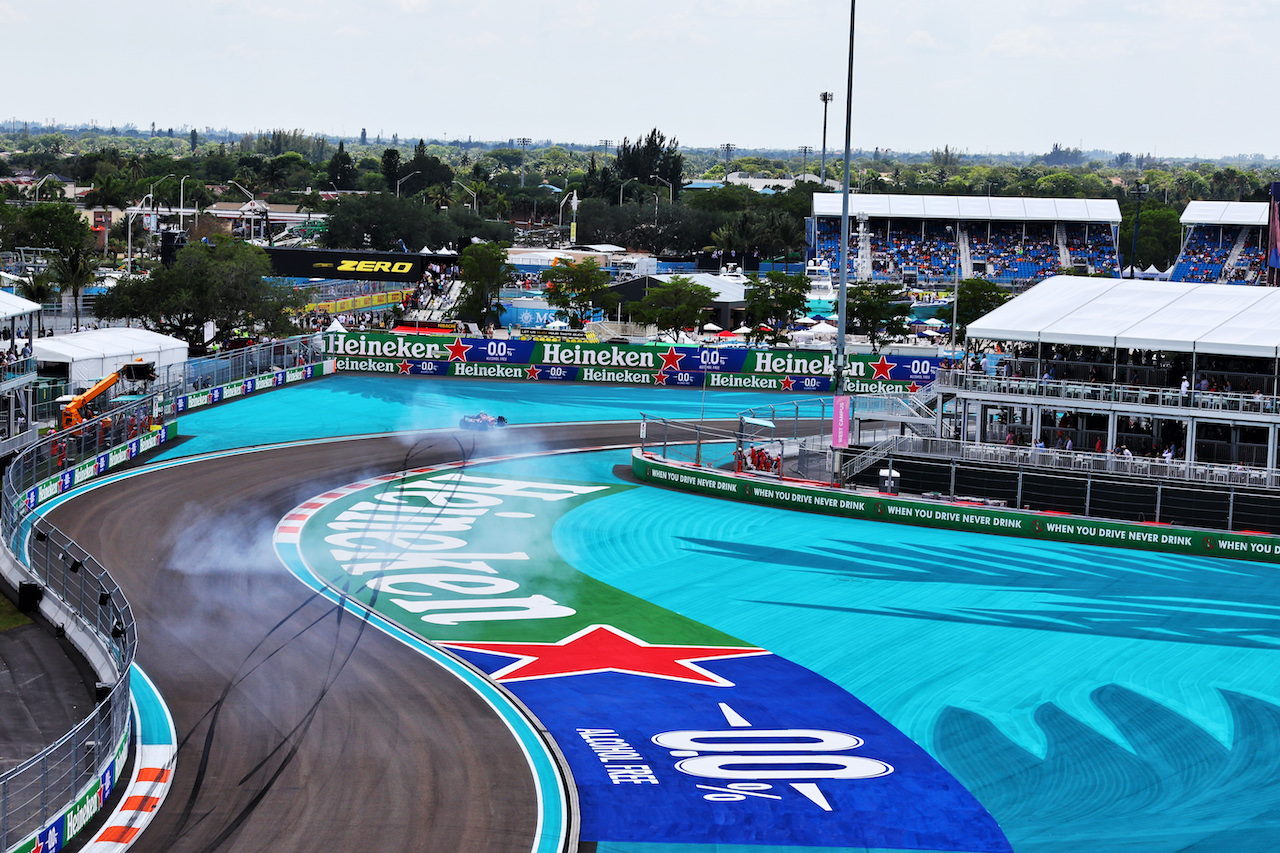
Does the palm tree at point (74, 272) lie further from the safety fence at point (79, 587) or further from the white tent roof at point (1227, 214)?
the white tent roof at point (1227, 214)

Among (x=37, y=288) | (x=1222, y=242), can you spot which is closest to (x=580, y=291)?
(x=37, y=288)

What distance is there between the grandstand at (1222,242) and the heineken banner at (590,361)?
6688cm

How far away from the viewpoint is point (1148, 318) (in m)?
46.8

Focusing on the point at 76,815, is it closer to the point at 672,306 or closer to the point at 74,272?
the point at 74,272

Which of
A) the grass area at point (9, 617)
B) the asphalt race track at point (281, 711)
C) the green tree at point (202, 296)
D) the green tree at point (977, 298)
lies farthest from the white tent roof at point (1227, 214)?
the grass area at point (9, 617)

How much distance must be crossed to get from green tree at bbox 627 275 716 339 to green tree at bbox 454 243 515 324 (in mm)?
8878

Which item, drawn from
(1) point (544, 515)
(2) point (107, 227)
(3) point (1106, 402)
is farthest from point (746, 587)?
(2) point (107, 227)

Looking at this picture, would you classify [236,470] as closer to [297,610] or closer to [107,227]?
[297,610]

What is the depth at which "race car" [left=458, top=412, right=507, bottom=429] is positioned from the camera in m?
54.8

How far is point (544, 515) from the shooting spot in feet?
137

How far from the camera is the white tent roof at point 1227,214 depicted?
4958 inches

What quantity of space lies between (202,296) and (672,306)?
2826cm

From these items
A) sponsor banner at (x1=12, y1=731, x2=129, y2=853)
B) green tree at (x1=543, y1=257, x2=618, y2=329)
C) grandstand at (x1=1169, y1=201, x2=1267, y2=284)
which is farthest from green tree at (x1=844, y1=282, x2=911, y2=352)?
sponsor banner at (x1=12, y1=731, x2=129, y2=853)

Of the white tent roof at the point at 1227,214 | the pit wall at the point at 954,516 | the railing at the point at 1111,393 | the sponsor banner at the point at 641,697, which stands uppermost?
the white tent roof at the point at 1227,214
